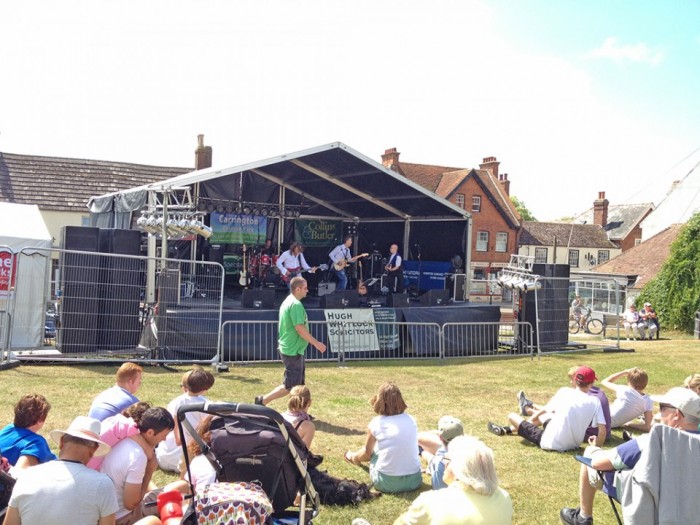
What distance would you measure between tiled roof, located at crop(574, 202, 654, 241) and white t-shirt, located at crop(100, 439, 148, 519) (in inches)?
2363

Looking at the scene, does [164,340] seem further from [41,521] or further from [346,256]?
[41,521]

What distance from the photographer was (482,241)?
46.3m

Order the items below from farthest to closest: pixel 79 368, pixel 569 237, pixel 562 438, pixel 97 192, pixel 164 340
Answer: pixel 569 237 < pixel 97 192 < pixel 164 340 < pixel 79 368 < pixel 562 438

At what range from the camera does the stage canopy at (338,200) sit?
52.1ft

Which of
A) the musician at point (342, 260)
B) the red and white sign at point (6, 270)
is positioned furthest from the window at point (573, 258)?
the red and white sign at point (6, 270)

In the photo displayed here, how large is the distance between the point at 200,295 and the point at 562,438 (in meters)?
7.42

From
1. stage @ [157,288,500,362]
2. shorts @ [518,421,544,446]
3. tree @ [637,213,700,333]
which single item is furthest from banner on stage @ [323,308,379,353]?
tree @ [637,213,700,333]

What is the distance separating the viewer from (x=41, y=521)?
10.7 ft

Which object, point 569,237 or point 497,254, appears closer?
point 497,254

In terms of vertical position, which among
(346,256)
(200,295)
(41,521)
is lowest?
(41,521)

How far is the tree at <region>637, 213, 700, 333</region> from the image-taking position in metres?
22.3

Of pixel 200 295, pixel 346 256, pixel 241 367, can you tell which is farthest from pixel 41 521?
pixel 346 256

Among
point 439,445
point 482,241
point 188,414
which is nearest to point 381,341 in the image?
point 439,445

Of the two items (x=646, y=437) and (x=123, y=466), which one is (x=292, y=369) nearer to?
(x=123, y=466)
